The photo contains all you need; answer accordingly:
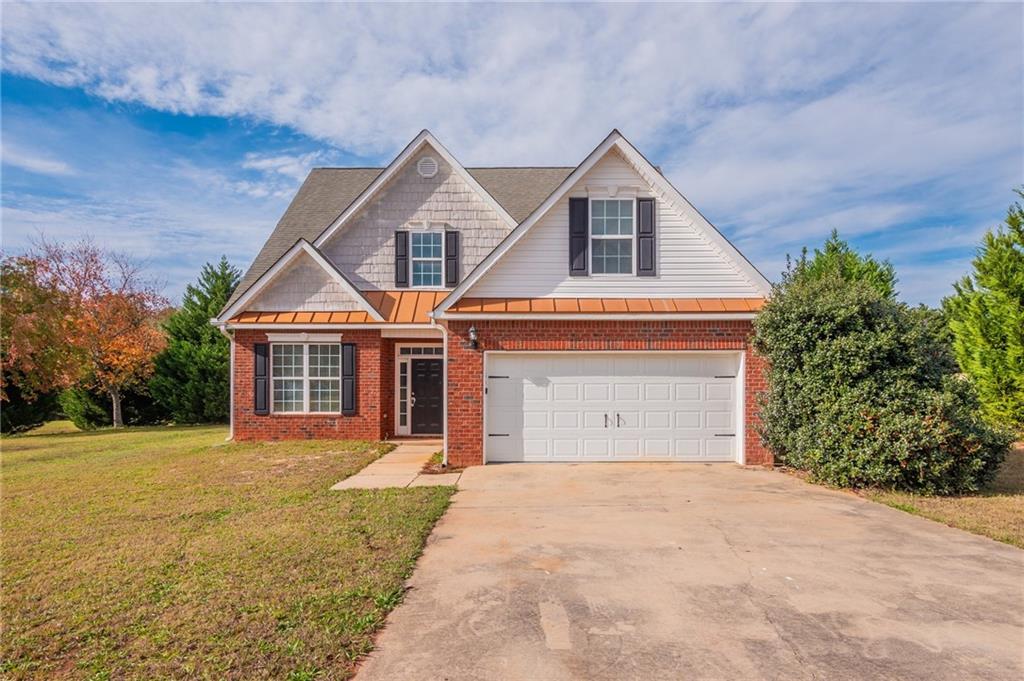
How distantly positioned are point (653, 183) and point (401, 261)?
7334mm

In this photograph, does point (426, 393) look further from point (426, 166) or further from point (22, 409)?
point (22, 409)

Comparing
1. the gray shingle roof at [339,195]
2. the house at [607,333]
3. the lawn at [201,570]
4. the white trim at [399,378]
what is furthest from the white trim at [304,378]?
the house at [607,333]

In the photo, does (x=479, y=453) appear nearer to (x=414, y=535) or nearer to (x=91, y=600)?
(x=414, y=535)

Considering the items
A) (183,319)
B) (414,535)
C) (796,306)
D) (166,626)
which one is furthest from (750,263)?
(183,319)

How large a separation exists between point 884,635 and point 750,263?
8.18m

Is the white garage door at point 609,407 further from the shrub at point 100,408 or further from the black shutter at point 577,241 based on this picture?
the shrub at point 100,408

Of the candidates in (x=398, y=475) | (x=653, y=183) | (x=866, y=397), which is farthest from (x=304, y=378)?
(x=866, y=397)

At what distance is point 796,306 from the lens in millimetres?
9828

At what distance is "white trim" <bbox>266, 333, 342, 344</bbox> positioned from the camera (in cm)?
1392

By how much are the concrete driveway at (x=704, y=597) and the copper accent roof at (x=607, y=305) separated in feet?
13.6

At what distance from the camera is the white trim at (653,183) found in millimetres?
10992

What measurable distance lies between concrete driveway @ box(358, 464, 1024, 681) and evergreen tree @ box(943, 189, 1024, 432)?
8.87m

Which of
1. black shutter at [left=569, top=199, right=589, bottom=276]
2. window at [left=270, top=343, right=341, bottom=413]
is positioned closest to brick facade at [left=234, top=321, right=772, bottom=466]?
black shutter at [left=569, top=199, right=589, bottom=276]

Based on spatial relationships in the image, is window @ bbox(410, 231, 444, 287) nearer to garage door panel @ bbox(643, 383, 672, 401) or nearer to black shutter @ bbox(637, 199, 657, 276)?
black shutter @ bbox(637, 199, 657, 276)
